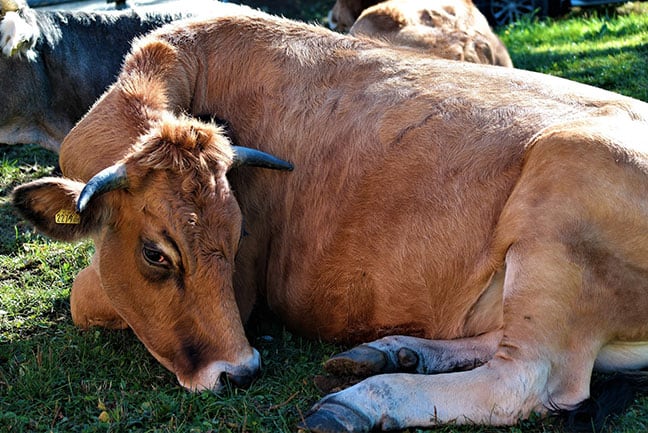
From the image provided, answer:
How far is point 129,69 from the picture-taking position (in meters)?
5.64

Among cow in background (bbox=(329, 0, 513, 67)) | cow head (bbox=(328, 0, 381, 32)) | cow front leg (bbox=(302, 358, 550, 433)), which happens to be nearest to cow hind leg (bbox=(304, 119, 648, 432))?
cow front leg (bbox=(302, 358, 550, 433))

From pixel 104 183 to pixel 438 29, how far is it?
15.9 ft

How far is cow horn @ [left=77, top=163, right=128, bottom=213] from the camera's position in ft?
15.0

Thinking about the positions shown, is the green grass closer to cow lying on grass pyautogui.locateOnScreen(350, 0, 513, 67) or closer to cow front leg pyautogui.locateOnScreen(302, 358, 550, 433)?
cow lying on grass pyautogui.locateOnScreen(350, 0, 513, 67)

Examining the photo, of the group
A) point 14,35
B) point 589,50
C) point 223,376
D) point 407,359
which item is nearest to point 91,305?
point 223,376

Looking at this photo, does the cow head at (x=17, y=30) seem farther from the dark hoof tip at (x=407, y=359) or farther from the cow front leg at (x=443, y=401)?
the cow front leg at (x=443, y=401)

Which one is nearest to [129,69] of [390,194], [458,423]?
[390,194]

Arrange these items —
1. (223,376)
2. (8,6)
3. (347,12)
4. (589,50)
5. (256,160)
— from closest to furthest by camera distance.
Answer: (223,376) < (256,160) < (8,6) < (589,50) < (347,12)

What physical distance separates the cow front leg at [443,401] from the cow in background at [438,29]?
444 cm

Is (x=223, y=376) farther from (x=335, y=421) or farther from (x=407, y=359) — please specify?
(x=407, y=359)

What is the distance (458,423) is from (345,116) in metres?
1.94

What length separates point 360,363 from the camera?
4734 millimetres

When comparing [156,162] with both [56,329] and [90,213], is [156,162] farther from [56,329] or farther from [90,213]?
[56,329]

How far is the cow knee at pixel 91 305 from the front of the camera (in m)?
5.44
